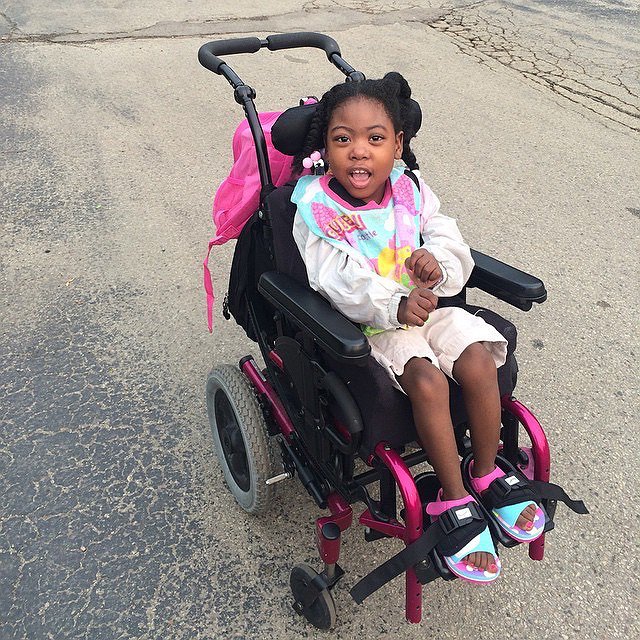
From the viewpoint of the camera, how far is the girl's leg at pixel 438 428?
5.42 feet

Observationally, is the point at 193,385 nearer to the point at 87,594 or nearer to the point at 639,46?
the point at 87,594

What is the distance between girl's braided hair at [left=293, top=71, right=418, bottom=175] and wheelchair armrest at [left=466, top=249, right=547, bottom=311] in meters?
0.48

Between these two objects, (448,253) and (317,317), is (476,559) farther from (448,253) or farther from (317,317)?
(448,253)

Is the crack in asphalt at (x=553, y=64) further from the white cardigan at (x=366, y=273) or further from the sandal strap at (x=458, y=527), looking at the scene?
the sandal strap at (x=458, y=527)

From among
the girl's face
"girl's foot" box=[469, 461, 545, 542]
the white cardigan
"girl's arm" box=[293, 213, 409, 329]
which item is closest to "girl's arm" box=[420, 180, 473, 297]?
the white cardigan

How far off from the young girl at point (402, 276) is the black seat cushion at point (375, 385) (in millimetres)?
40

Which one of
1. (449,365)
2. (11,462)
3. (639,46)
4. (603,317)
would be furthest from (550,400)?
(639,46)

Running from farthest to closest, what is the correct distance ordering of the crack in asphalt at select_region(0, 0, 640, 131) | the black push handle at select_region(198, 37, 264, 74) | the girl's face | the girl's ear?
1. the crack in asphalt at select_region(0, 0, 640, 131)
2. the black push handle at select_region(198, 37, 264, 74)
3. the girl's ear
4. the girl's face

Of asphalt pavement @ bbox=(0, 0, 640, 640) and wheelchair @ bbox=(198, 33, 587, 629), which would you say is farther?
asphalt pavement @ bbox=(0, 0, 640, 640)

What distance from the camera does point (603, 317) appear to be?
3229 millimetres

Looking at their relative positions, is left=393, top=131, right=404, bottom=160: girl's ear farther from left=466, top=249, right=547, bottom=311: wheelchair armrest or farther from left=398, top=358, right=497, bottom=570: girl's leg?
left=398, top=358, right=497, bottom=570: girl's leg

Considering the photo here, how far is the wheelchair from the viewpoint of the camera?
163 centimetres

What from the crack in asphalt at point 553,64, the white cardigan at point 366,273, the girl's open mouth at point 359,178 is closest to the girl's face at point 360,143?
the girl's open mouth at point 359,178

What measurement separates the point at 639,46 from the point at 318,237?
613 centimetres
